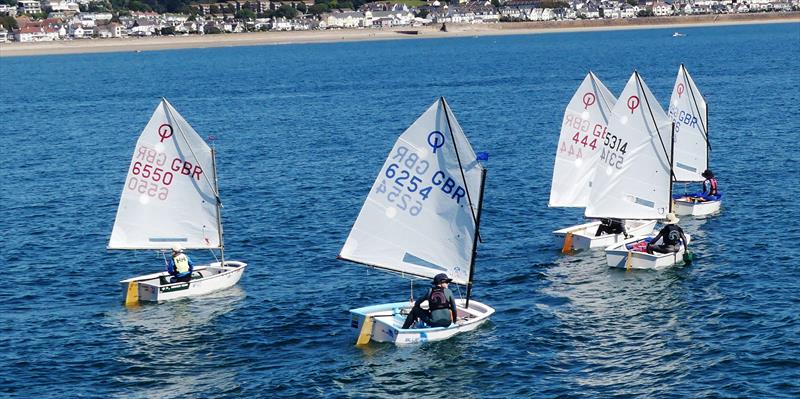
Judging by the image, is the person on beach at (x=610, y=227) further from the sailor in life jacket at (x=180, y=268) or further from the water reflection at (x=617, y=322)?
the sailor in life jacket at (x=180, y=268)

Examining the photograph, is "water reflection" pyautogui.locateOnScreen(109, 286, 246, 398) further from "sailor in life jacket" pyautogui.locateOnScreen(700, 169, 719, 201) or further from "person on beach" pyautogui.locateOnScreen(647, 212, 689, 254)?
"sailor in life jacket" pyautogui.locateOnScreen(700, 169, 719, 201)

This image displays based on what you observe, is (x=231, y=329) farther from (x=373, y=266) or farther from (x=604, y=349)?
(x=604, y=349)

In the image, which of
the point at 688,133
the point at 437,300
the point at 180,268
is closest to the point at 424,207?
the point at 437,300

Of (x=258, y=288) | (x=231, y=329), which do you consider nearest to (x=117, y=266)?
(x=258, y=288)

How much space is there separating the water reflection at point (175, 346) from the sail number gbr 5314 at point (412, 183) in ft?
26.3

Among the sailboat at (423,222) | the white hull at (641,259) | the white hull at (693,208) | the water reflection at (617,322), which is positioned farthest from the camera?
the white hull at (693,208)

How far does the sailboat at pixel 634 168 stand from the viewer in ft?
165

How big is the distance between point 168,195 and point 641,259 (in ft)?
66.8

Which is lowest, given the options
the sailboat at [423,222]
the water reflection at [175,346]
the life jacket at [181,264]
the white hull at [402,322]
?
the water reflection at [175,346]

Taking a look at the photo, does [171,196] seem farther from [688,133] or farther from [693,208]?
[688,133]

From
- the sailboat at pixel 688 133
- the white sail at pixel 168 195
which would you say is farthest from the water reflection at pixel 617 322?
the white sail at pixel 168 195

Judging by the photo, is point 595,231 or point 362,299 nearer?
point 362,299

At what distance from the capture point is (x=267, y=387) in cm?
3450

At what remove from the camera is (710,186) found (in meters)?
58.6
